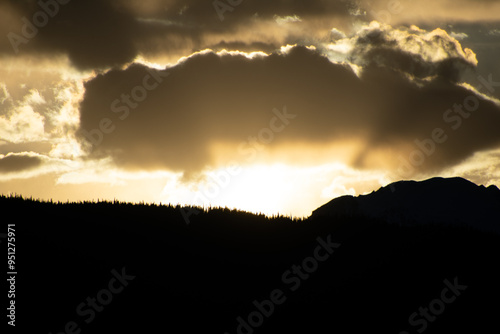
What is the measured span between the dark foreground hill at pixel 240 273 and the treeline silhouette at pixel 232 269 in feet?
0.15

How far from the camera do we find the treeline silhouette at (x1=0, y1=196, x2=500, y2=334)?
1723cm

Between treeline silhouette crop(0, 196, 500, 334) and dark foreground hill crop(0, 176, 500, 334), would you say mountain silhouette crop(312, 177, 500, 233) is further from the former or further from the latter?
dark foreground hill crop(0, 176, 500, 334)

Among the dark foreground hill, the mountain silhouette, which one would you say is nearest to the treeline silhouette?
the dark foreground hill

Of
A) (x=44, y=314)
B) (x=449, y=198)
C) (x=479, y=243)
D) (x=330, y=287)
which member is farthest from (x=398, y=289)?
(x=449, y=198)

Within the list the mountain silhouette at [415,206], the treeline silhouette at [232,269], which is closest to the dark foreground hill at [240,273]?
the treeline silhouette at [232,269]

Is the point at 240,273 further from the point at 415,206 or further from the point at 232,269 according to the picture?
the point at 415,206

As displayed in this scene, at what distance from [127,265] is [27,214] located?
5267 mm

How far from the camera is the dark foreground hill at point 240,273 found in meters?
17.1

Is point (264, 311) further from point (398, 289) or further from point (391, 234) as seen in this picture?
point (391, 234)

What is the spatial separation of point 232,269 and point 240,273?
0.41 metres

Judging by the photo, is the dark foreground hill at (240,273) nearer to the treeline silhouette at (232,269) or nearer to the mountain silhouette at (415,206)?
the treeline silhouette at (232,269)

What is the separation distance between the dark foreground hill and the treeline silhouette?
5 cm

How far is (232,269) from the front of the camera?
68.1 ft

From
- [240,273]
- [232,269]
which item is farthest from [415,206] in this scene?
[240,273]
